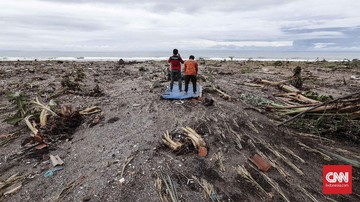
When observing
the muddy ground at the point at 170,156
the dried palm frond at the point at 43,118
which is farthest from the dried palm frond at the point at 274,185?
the dried palm frond at the point at 43,118

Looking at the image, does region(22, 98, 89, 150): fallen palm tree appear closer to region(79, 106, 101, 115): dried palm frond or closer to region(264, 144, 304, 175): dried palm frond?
region(79, 106, 101, 115): dried palm frond

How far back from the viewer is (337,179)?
4.79 meters

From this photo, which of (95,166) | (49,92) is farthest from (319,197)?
(49,92)

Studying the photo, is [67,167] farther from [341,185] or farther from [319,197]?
[341,185]

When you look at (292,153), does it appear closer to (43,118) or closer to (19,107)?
(43,118)

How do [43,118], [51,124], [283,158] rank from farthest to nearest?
[43,118], [51,124], [283,158]

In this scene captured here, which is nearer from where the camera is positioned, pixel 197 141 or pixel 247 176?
pixel 247 176

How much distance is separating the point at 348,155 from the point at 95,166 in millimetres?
5388

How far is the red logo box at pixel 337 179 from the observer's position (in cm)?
445

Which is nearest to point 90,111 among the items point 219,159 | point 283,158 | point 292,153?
point 219,159

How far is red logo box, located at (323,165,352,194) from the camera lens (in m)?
4.45

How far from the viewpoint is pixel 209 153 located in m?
5.19

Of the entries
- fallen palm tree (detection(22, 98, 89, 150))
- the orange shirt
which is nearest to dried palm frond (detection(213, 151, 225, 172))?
fallen palm tree (detection(22, 98, 89, 150))

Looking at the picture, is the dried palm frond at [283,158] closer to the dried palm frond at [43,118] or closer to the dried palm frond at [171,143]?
the dried palm frond at [171,143]
